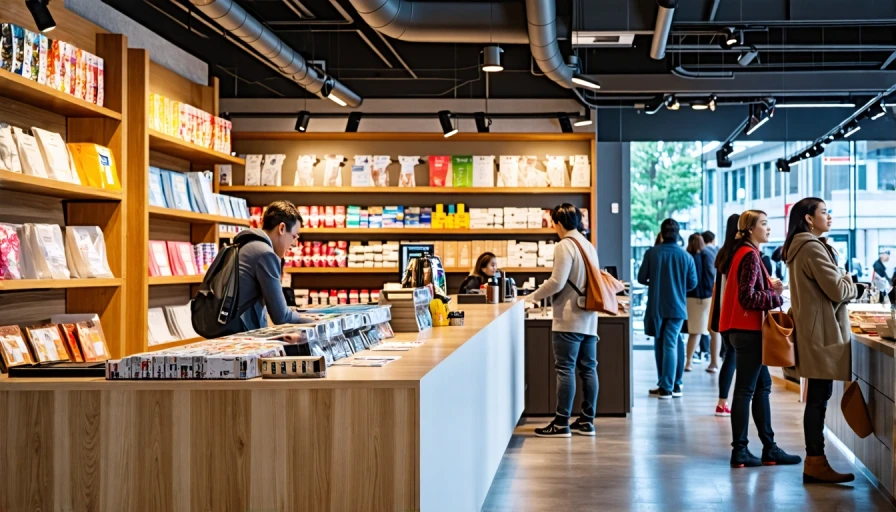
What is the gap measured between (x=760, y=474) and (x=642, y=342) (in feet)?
30.9

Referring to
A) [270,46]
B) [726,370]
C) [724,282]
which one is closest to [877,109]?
[726,370]

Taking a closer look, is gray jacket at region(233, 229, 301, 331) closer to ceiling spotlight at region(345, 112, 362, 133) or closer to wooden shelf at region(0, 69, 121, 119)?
wooden shelf at region(0, 69, 121, 119)

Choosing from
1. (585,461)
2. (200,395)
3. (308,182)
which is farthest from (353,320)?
(308,182)

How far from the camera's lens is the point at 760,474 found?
19.3ft

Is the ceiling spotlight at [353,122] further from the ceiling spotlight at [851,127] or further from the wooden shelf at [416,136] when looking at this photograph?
the ceiling spotlight at [851,127]

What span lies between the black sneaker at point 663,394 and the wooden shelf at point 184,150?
4485 mm

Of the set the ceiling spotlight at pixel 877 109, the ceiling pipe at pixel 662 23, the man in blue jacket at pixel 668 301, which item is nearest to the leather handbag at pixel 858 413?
the ceiling pipe at pixel 662 23

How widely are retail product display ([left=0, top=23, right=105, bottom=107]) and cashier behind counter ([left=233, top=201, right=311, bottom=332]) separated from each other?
4.69ft

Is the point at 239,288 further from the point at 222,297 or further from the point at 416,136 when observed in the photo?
the point at 416,136

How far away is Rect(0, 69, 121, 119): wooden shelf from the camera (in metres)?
4.62

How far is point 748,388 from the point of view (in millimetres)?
5867

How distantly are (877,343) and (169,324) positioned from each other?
15.0 ft

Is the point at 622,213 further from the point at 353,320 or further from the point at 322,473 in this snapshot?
the point at 322,473

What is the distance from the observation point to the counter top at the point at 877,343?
4.88 m
